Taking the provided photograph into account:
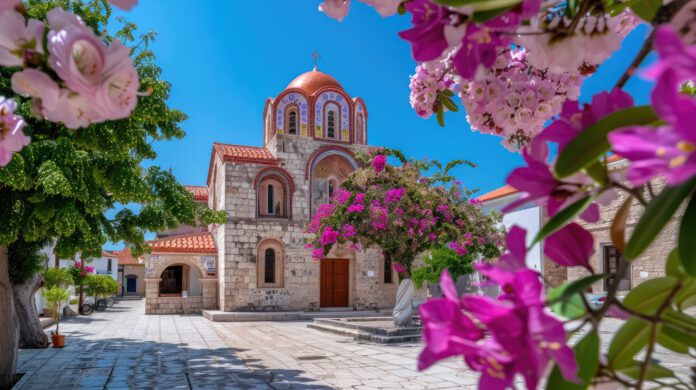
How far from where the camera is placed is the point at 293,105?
20.1 meters

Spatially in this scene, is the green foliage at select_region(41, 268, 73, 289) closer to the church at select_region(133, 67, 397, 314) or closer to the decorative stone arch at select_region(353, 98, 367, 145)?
the church at select_region(133, 67, 397, 314)

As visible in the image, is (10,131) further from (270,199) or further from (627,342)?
(270,199)

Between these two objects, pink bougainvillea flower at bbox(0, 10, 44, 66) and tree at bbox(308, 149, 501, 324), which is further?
tree at bbox(308, 149, 501, 324)

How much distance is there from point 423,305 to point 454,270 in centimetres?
1171

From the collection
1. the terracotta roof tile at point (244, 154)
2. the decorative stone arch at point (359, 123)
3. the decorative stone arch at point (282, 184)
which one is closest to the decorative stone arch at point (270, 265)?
the decorative stone arch at point (282, 184)

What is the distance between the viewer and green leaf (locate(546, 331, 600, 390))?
0.63 m

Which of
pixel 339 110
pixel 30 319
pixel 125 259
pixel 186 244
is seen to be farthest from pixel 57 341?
pixel 125 259

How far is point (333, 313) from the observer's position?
717 inches

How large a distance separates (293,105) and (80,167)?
47.5 ft

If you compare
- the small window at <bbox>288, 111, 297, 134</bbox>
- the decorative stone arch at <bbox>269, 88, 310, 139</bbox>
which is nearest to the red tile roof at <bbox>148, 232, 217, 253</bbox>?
the decorative stone arch at <bbox>269, 88, 310, 139</bbox>

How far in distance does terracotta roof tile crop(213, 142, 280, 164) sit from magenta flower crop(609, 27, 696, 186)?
18.8 meters

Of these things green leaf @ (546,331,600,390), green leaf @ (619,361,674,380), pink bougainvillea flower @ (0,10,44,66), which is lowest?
green leaf @ (619,361,674,380)

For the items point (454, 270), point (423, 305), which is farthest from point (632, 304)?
point (454, 270)

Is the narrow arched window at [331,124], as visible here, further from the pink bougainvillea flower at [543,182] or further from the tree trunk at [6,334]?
the pink bougainvillea flower at [543,182]
